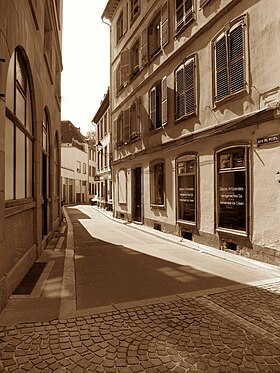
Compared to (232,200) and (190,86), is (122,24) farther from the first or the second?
(232,200)

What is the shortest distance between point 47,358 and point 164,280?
3.10m

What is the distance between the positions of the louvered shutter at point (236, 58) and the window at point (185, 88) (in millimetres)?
1944

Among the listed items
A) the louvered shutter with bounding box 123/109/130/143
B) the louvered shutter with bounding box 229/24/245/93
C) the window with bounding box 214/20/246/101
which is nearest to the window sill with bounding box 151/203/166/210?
the louvered shutter with bounding box 123/109/130/143

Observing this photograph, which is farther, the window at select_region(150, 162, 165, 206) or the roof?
the roof

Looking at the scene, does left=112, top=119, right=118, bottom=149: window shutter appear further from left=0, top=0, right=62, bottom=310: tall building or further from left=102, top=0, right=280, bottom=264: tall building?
left=0, top=0, right=62, bottom=310: tall building

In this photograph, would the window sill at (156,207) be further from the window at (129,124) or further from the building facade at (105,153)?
the building facade at (105,153)

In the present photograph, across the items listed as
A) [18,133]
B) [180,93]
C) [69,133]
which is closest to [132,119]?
[180,93]

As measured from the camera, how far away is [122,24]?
18625 millimetres

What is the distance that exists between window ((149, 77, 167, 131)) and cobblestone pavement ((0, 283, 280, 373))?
9.10 m

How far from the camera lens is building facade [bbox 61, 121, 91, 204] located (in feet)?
139

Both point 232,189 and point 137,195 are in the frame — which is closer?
point 232,189

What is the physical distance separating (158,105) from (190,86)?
120 inches

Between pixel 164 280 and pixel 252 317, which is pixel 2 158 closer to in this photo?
pixel 164 280

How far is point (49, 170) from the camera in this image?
11062 millimetres
